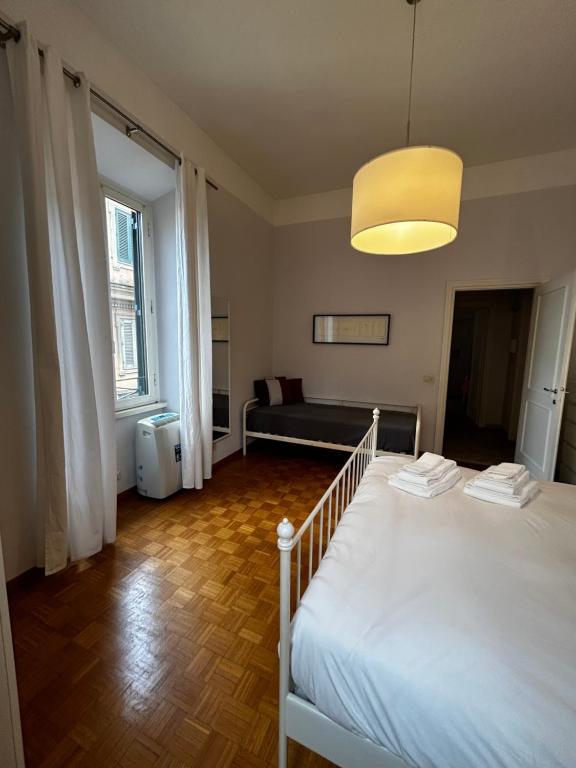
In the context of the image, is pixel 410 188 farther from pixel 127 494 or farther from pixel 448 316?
pixel 127 494

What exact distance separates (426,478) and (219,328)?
8.08ft

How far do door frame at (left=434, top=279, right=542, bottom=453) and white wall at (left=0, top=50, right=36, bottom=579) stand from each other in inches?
143

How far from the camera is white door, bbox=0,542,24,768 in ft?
2.67

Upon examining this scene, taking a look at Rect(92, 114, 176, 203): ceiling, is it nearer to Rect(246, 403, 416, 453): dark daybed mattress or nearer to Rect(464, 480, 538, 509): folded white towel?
Rect(246, 403, 416, 453): dark daybed mattress

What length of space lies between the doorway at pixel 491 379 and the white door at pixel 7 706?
3.90 m

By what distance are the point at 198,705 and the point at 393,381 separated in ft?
10.9

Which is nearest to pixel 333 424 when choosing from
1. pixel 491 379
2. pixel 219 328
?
pixel 219 328

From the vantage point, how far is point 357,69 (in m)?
2.10

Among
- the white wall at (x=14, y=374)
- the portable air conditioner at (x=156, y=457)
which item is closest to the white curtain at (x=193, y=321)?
the portable air conditioner at (x=156, y=457)

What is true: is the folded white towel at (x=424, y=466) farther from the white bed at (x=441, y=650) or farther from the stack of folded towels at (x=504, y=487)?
Answer: the white bed at (x=441, y=650)

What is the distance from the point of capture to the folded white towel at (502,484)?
148 centimetres

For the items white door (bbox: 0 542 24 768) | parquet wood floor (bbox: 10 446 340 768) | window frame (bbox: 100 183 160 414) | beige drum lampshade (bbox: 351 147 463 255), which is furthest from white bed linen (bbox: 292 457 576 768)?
window frame (bbox: 100 183 160 414)

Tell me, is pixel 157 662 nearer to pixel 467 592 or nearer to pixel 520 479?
pixel 467 592

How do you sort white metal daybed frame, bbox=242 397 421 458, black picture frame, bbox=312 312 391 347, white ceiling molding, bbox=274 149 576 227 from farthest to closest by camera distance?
black picture frame, bbox=312 312 391 347, white metal daybed frame, bbox=242 397 421 458, white ceiling molding, bbox=274 149 576 227
